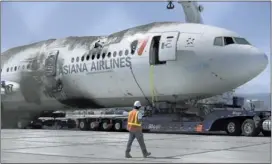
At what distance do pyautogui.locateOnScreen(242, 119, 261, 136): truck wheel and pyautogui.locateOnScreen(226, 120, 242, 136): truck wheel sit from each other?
0.29 metres

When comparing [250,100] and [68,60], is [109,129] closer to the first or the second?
[68,60]

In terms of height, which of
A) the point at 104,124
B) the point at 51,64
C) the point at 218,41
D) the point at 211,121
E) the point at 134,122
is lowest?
the point at 104,124

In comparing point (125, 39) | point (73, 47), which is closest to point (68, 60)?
point (73, 47)

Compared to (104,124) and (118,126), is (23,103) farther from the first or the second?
(118,126)

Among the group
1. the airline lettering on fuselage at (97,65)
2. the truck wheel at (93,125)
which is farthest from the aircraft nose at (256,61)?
the truck wheel at (93,125)

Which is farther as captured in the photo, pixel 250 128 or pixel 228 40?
pixel 228 40

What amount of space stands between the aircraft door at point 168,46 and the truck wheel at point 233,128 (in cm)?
430

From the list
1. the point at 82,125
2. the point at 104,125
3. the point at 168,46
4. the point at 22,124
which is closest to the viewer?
the point at 168,46

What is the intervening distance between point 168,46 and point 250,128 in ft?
18.8

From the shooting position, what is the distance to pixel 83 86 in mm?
26703

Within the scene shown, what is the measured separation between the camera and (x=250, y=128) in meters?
21.6

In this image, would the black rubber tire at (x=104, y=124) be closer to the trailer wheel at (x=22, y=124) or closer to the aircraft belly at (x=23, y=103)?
the aircraft belly at (x=23, y=103)

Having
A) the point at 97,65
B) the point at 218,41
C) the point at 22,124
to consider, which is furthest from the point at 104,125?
the point at 218,41

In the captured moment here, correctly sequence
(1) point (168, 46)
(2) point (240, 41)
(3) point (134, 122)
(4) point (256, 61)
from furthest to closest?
(1) point (168, 46)
(2) point (240, 41)
(4) point (256, 61)
(3) point (134, 122)
